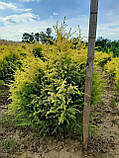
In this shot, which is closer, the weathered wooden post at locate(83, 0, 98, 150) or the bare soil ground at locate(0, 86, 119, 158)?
the weathered wooden post at locate(83, 0, 98, 150)

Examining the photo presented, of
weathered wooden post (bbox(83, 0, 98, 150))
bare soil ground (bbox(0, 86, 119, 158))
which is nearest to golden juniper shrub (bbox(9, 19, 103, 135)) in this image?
weathered wooden post (bbox(83, 0, 98, 150))

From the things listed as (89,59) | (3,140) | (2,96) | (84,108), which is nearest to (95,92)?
(84,108)

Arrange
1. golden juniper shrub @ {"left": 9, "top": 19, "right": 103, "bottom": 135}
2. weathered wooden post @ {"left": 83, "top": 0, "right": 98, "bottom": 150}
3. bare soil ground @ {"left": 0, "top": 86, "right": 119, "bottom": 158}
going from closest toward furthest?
weathered wooden post @ {"left": 83, "top": 0, "right": 98, "bottom": 150}
golden juniper shrub @ {"left": 9, "top": 19, "right": 103, "bottom": 135}
bare soil ground @ {"left": 0, "top": 86, "right": 119, "bottom": 158}

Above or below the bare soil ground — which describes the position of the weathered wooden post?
above

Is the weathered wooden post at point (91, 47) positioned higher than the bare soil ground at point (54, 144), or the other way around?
the weathered wooden post at point (91, 47)

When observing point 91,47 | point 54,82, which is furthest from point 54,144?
point 91,47

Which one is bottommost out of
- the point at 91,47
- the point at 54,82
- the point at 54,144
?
the point at 54,144

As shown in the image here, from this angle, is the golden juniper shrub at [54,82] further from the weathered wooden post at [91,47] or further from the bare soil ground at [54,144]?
the bare soil ground at [54,144]

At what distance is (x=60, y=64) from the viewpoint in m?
2.53

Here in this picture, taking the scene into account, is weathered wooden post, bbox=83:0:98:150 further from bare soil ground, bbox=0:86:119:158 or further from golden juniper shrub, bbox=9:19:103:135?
bare soil ground, bbox=0:86:119:158

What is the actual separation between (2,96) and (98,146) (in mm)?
3695

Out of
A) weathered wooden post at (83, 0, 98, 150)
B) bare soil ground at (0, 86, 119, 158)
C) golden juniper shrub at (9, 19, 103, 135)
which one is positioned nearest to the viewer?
weathered wooden post at (83, 0, 98, 150)

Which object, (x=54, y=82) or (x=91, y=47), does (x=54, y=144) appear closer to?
(x=54, y=82)

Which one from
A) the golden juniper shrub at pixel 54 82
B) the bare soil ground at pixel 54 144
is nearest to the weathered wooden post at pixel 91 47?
the golden juniper shrub at pixel 54 82
